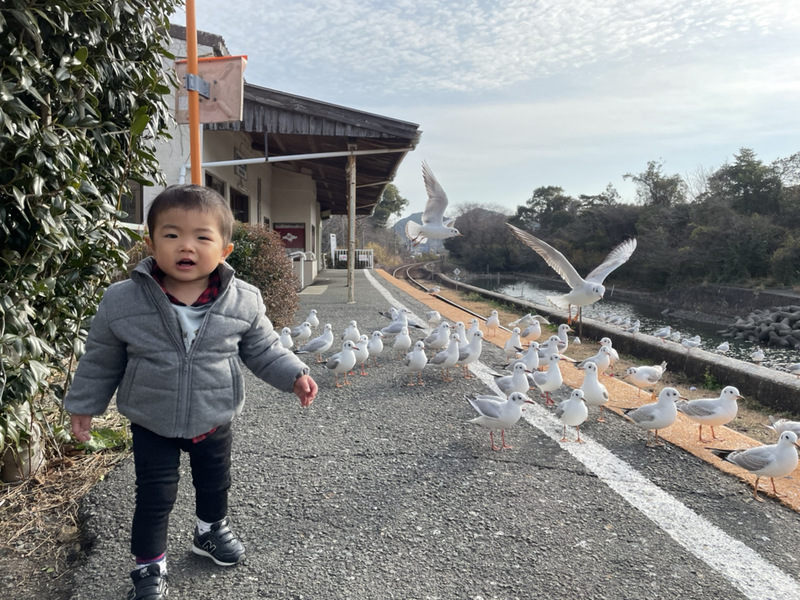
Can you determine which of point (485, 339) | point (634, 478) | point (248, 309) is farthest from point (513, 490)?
point (485, 339)

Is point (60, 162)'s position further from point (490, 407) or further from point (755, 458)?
point (755, 458)

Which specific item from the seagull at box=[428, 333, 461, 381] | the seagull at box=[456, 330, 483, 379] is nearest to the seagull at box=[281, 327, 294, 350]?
the seagull at box=[428, 333, 461, 381]

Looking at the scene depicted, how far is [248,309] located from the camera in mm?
2240

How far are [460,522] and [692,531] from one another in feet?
3.87

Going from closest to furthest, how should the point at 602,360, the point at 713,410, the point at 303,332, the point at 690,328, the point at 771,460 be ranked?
1. the point at 771,460
2. the point at 713,410
3. the point at 602,360
4. the point at 303,332
5. the point at 690,328

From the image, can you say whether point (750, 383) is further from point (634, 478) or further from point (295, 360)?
point (295, 360)

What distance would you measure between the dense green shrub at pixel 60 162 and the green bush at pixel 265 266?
4.79 metres

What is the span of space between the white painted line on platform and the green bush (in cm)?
563

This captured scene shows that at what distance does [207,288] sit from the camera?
221 cm

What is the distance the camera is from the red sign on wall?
19984 mm

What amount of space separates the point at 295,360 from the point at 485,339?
662 centimetres

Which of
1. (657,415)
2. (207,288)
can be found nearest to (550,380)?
(657,415)

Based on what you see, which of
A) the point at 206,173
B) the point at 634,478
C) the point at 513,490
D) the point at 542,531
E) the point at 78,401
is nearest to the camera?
the point at 78,401

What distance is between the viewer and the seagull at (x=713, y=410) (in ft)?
13.2
